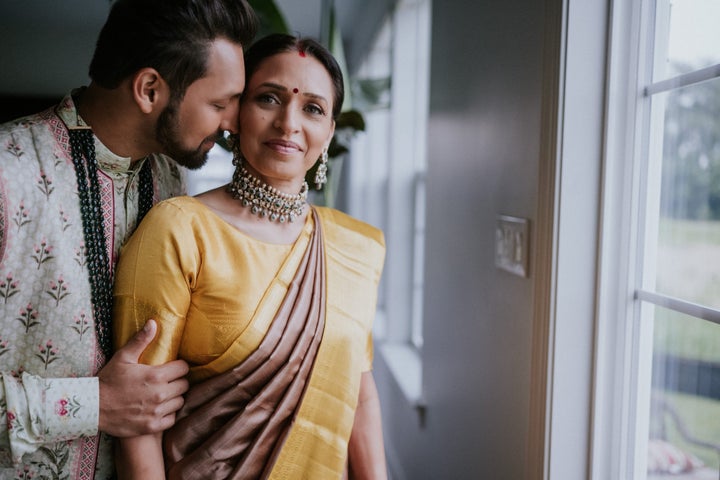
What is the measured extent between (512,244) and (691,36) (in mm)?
556

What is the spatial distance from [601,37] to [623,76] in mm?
87

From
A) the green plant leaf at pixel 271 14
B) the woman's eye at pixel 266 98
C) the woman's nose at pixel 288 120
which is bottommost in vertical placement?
the woman's nose at pixel 288 120

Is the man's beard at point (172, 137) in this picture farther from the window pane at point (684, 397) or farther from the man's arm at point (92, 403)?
the window pane at point (684, 397)

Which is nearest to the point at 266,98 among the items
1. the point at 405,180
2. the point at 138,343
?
the point at 138,343

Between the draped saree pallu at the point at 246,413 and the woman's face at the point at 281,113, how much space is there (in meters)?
0.26

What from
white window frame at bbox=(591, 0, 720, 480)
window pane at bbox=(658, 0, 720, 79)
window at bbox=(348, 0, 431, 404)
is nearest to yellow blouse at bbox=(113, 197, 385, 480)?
white window frame at bbox=(591, 0, 720, 480)

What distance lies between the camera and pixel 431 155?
2.15 metres

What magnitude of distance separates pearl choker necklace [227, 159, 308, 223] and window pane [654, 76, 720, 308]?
2.33 feet

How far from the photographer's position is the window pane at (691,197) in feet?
3.03

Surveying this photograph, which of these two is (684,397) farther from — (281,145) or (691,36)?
(281,145)

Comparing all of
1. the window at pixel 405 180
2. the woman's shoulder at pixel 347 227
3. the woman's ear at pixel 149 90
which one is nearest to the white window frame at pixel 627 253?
the woman's shoulder at pixel 347 227

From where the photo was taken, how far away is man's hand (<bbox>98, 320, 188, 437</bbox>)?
3.25 feet

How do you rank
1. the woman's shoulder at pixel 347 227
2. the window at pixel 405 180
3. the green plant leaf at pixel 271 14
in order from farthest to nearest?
the window at pixel 405 180 → the green plant leaf at pixel 271 14 → the woman's shoulder at pixel 347 227

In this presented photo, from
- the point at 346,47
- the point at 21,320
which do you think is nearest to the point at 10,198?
the point at 21,320
